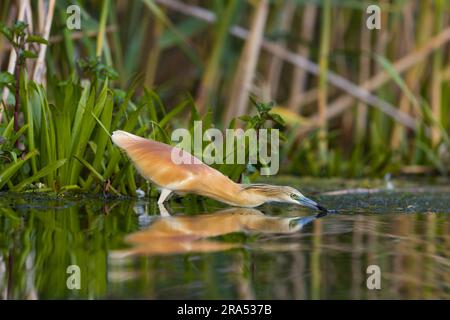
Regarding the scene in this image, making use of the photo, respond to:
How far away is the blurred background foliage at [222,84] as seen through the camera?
3041 mm

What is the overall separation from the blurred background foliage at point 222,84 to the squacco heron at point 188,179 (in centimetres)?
25

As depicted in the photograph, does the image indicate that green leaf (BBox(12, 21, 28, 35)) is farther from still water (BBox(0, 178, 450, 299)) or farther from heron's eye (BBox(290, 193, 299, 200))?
heron's eye (BBox(290, 193, 299, 200))

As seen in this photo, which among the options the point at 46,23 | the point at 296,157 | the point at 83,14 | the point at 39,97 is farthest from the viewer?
the point at 296,157

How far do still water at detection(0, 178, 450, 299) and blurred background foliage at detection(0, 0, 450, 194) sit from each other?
27cm

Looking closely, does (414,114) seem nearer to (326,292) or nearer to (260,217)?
(260,217)

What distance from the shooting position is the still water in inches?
63.3

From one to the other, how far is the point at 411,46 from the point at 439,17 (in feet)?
1.92

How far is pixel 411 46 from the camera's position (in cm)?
651

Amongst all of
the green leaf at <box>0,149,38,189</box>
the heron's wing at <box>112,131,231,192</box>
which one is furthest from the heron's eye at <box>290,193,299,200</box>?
the green leaf at <box>0,149,38,189</box>

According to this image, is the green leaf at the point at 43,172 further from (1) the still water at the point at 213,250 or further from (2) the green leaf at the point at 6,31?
(2) the green leaf at the point at 6,31

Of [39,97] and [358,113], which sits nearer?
[39,97]

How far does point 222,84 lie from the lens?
6777 mm

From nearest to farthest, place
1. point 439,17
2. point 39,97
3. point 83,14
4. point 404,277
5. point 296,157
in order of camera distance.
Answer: point 404,277 < point 39,97 < point 83,14 < point 296,157 < point 439,17

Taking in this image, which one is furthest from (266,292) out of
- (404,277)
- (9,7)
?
(9,7)
